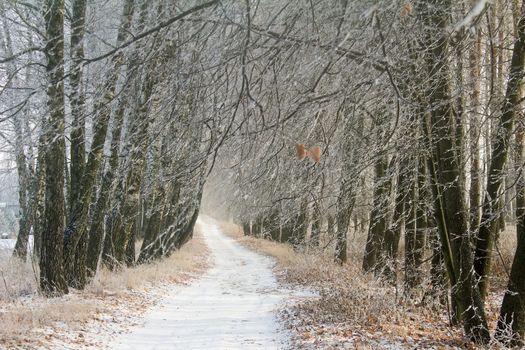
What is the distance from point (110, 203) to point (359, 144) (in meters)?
8.09

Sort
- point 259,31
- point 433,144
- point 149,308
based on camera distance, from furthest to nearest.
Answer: point 149,308
point 433,144
point 259,31

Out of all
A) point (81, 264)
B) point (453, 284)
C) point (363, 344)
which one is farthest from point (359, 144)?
point (81, 264)

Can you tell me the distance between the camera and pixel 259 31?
3404 mm

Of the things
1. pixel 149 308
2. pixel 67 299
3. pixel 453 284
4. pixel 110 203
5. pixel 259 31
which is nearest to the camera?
pixel 259 31

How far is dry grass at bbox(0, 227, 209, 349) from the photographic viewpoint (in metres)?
6.50

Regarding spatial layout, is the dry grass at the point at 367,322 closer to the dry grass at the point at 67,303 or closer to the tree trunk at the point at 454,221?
the tree trunk at the point at 454,221

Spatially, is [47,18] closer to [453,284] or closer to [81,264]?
[81,264]

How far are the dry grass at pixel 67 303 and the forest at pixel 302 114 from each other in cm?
66

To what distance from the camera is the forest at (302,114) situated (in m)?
3.76

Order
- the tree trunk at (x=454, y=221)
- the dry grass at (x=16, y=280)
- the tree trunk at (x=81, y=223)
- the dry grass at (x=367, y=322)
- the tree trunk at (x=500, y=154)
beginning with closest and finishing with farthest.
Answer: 1. the tree trunk at (x=500, y=154)
2. the tree trunk at (x=454, y=221)
3. the dry grass at (x=367, y=322)
4. the dry grass at (x=16, y=280)
5. the tree trunk at (x=81, y=223)

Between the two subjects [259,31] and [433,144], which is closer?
[259,31]

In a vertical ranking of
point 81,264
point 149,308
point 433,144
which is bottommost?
point 149,308

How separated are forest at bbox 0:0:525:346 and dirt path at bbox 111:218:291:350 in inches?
67.8

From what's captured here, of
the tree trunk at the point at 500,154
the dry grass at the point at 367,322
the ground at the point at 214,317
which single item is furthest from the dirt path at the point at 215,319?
the tree trunk at the point at 500,154
